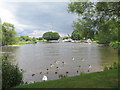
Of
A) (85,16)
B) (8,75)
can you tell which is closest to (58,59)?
(85,16)

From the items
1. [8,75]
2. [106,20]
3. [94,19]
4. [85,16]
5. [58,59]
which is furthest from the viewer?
[58,59]

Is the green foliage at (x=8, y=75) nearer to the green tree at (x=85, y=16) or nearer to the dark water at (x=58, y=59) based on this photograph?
the dark water at (x=58, y=59)

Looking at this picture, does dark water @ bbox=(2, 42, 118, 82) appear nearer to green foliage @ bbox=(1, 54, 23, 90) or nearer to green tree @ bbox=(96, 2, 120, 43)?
green foliage @ bbox=(1, 54, 23, 90)

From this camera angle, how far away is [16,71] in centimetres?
574

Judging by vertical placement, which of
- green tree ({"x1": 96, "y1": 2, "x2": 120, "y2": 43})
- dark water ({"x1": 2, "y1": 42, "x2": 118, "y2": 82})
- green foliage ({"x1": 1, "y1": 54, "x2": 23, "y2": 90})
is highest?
green tree ({"x1": 96, "y1": 2, "x2": 120, "y2": 43})

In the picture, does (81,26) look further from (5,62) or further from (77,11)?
(5,62)

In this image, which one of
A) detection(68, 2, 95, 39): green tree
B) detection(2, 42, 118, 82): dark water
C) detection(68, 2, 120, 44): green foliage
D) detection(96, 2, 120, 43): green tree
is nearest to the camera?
detection(96, 2, 120, 43): green tree

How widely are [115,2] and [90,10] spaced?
1.74 meters

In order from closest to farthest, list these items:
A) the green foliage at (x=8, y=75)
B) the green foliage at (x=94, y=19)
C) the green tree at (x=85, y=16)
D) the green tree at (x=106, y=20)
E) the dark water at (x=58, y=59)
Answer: the green foliage at (x=8, y=75) → the green tree at (x=106, y=20) → the green foliage at (x=94, y=19) → the green tree at (x=85, y=16) → the dark water at (x=58, y=59)

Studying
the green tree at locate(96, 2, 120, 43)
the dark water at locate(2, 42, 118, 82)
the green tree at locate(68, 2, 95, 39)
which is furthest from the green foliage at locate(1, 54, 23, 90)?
the green tree at locate(96, 2, 120, 43)

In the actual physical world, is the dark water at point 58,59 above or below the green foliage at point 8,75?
below

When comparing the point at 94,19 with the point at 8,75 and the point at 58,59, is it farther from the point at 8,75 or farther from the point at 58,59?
the point at 58,59

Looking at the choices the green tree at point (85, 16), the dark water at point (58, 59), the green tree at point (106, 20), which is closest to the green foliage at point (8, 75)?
the dark water at point (58, 59)

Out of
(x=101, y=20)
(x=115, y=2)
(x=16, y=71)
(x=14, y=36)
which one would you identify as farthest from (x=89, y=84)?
(x=14, y=36)
